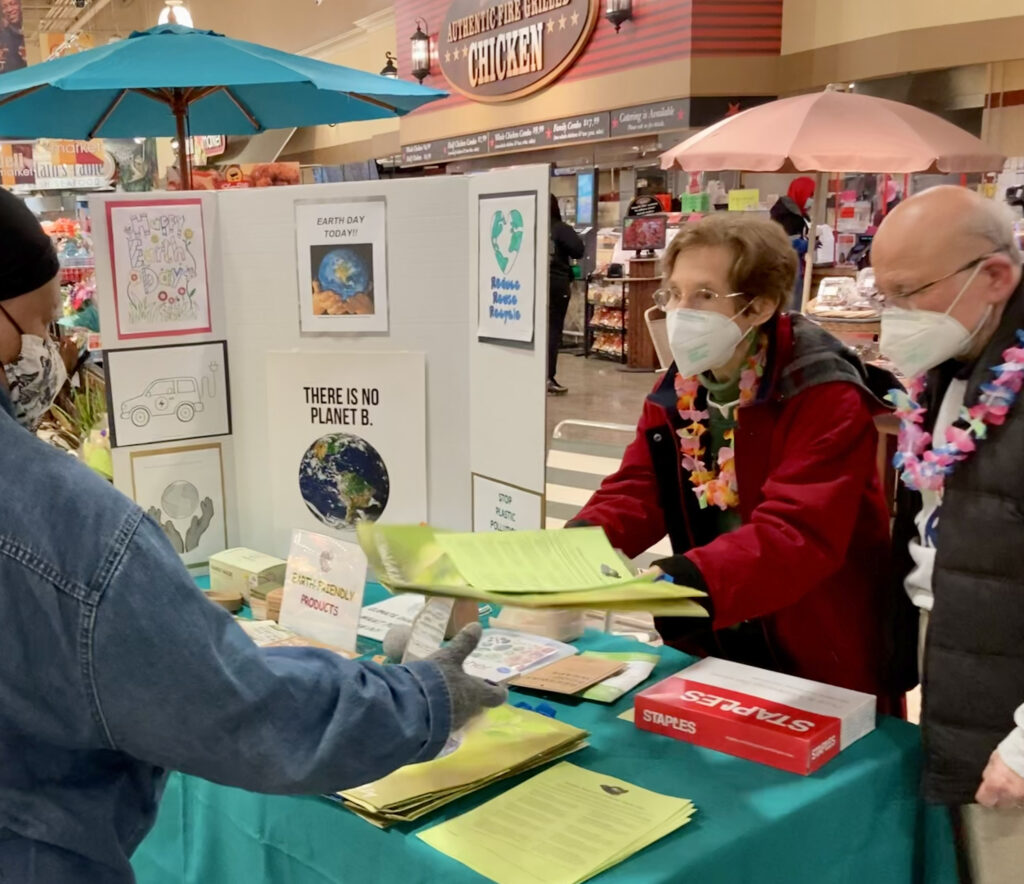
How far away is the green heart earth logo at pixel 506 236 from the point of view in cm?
201

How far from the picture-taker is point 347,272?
2.30m

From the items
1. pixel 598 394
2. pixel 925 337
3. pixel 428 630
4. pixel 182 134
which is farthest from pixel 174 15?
pixel 598 394

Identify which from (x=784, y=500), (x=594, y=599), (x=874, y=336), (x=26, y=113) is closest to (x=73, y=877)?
(x=594, y=599)

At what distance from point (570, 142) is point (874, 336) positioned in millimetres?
5098

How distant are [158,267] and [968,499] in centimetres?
179

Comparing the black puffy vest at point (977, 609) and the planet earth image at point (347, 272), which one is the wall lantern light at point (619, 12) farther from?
the black puffy vest at point (977, 609)

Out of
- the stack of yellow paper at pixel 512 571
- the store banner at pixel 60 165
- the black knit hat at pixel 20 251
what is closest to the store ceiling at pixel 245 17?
the store banner at pixel 60 165

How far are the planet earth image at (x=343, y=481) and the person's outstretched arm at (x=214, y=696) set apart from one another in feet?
4.10

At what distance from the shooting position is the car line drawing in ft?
7.70

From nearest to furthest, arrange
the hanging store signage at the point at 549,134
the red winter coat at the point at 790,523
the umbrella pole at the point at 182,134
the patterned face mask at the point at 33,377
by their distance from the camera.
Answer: the patterned face mask at the point at 33,377 → the red winter coat at the point at 790,523 → the umbrella pole at the point at 182,134 → the hanging store signage at the point at 549,134

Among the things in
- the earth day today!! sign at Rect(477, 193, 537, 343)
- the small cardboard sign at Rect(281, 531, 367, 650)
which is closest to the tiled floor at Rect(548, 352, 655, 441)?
the earth day today!! sign at Rect(477, 193, 537, 343)

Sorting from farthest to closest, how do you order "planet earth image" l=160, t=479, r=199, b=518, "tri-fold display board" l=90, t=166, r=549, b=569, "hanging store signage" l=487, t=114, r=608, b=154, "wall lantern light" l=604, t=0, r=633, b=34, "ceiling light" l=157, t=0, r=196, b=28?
"hanging store signage" l=487, t=114, r=608, b=154, "wall lantern light" l=604, t=0, r=633, b=34, "ceiling light" l=157, t=0, r=196, b=28, "planet earth image" l=160, t=479, r=199, b=518, "tri-fold display board" l=90, t=166, r=549, b=569

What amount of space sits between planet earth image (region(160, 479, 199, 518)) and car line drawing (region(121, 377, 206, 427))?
155 mm

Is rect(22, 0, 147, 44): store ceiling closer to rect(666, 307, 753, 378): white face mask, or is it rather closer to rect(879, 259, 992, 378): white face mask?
rect(666, 307, 753, 378): white face mask
